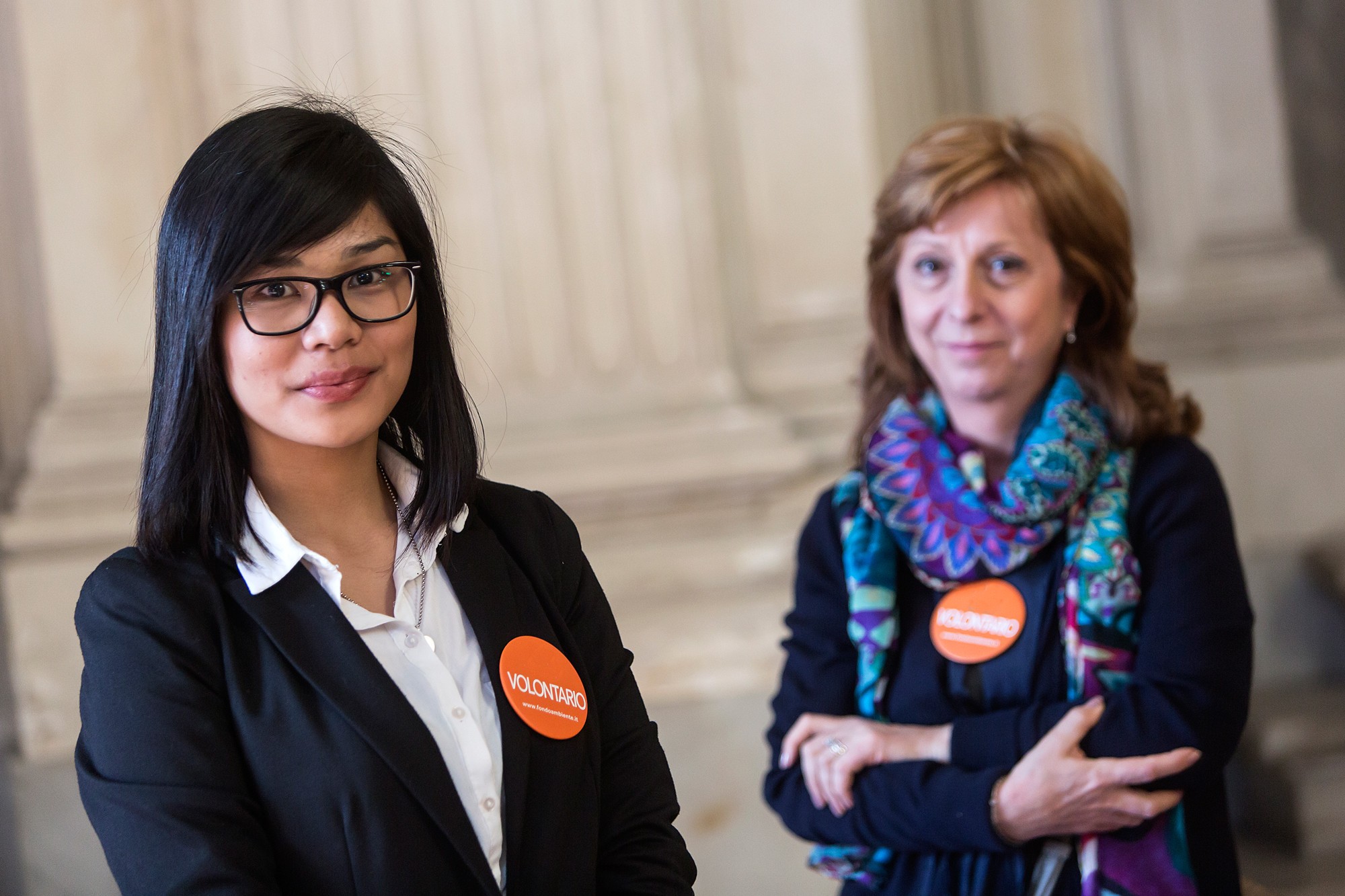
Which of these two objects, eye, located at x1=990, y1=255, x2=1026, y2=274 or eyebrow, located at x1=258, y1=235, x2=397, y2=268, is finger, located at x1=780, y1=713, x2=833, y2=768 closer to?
eye, located at x1=990, y1=255, x2=1026, y2=274

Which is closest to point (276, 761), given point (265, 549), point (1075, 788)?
point (265, 549)

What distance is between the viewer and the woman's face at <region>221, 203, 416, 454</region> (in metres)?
1.28

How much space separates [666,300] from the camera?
3371 mm

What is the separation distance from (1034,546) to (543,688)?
961mm

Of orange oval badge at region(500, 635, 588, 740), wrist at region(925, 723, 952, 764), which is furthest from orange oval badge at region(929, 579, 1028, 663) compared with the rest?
orange oval badge at region(500, 635, 588, 740)

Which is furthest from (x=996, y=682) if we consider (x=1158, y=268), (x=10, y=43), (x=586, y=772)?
(x=10, y=43)

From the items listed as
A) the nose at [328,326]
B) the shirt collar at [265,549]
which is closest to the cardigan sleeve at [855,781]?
the shirt collar at [265,549]

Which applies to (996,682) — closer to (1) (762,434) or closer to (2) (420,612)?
(2) (420,612)

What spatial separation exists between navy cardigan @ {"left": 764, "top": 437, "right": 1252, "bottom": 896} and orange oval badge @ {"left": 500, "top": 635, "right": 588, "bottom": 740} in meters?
0.73

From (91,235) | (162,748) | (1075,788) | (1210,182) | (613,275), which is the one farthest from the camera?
(1210,182)

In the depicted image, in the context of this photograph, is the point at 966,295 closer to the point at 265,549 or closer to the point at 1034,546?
the point at 1034,546

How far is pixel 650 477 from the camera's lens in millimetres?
3234

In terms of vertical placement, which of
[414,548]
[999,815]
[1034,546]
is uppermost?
[414,548]

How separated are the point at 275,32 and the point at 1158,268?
102 inches
